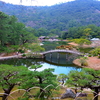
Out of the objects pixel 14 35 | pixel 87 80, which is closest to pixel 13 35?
pixel 14 35

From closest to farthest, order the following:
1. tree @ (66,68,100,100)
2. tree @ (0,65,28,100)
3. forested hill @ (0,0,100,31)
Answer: tree @ (66,68,100,100) < tree @ (0,65,28,100) < forested hill @ (0,0,100,31)

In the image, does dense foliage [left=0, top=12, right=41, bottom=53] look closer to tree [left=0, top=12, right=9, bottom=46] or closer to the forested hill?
tree [left=0, top=12, right=9, bottom=46]

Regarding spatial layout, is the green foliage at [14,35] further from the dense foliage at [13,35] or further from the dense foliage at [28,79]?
the dense foliage at [28,79]

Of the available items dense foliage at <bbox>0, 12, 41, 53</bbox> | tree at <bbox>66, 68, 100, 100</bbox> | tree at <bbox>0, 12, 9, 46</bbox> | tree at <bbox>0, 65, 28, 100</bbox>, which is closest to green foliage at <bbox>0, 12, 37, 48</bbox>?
dense foliage at <bbox>0, 12, 41, 53</bbox>

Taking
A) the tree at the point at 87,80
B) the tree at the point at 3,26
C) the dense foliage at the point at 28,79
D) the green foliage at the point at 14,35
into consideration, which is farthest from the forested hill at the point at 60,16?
the dense foliage at the point at 28,79

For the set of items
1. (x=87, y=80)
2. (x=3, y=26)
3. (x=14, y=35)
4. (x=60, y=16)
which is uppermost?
(x=60, y=16)

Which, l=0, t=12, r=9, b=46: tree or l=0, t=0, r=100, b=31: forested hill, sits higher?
l=0, t=0, r=100, b=31: forested hill

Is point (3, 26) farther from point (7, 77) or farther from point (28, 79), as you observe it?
point (28, 79)

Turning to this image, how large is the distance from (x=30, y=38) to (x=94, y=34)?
31.8 meters

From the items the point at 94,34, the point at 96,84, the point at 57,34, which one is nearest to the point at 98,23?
the point at 57,34

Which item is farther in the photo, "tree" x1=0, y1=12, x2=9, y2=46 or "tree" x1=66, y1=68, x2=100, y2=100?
"tree" x1=0, y1=12, x2=9, y2=46

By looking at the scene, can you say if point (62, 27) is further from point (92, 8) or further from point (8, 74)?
point (8, 74)

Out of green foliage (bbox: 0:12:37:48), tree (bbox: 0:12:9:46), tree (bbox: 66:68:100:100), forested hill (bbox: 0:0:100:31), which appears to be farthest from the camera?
forested hill (bbox: 0:0:100:31)

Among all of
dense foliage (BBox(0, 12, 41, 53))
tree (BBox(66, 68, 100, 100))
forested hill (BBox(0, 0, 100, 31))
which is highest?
forested hill (BBox(0, 0, 100, 31))
